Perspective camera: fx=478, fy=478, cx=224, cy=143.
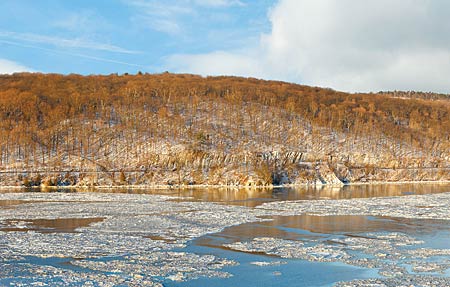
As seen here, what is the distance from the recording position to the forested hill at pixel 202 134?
77.9 metres

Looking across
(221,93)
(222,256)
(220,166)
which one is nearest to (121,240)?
(222,256)

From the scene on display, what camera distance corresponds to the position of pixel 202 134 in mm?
87812

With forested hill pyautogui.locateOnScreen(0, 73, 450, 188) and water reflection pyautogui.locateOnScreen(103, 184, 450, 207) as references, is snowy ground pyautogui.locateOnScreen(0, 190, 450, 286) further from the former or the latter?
forested hill pyautogui.locateOnScreen(0, 73, 450, 188)

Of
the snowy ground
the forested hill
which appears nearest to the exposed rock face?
the forested hill

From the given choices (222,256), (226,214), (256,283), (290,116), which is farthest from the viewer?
(290,116)

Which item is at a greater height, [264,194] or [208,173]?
[208,173]

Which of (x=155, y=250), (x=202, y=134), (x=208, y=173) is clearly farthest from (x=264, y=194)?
(x=155, y=250)

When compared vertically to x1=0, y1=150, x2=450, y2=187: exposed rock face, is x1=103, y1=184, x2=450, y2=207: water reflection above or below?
below

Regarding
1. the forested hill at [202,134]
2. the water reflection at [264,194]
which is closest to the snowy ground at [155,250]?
the water reflection at [264,194]

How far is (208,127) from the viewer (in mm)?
94812

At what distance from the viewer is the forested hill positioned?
77.9 meters

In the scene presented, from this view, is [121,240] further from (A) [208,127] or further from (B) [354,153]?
(B) [354,153]

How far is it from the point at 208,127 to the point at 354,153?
2940 cm

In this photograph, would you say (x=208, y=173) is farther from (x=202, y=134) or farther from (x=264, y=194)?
(x=264, y=194)
